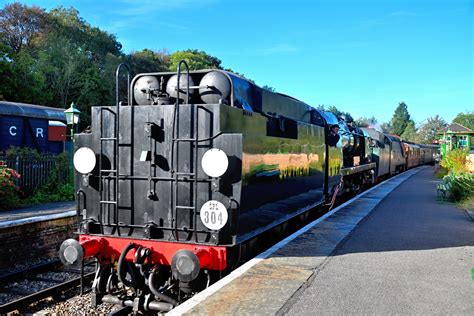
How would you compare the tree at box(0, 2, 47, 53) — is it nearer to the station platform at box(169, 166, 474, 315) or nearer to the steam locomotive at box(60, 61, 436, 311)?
the steam locomotive at box(60, 61, 436, 311)

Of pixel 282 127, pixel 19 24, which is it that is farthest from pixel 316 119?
pixel 19 24

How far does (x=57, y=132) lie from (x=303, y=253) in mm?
15101

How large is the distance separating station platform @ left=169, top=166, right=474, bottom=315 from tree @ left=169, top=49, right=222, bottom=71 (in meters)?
41.2

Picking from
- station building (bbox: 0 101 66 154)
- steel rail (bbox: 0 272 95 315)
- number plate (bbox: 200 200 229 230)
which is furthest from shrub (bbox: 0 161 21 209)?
number plate (bbox: 200 200 229 230)

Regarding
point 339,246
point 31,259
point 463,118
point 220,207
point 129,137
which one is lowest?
point 31,259

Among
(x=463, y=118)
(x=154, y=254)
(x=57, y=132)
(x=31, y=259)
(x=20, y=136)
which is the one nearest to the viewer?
(x=154, y=254)

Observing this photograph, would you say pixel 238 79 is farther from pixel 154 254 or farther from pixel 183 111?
pixel 154 254

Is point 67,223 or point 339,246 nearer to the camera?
point 339,246

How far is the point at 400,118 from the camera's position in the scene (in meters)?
139

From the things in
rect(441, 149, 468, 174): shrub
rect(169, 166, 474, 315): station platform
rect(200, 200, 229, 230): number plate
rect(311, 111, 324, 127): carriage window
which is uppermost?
rect(311, 111, 324, 127): carriage window

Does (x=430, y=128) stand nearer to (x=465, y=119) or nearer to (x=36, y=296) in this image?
(x=465, y=119)

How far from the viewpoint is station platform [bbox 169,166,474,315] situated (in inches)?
169

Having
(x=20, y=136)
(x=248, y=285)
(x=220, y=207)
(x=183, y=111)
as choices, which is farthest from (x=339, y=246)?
(x=20, y=136)

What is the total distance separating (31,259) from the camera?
8.59 meters
